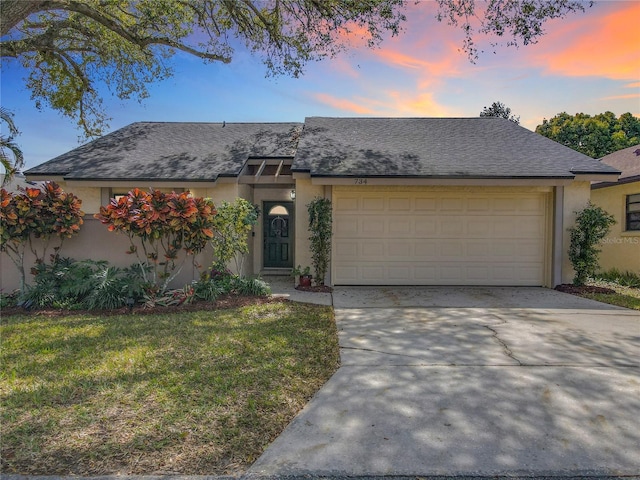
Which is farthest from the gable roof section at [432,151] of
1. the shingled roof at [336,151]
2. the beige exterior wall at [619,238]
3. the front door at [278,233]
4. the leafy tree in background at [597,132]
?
the leafy tree in background at [597,132]

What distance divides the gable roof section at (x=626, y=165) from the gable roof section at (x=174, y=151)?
9748 millimetres

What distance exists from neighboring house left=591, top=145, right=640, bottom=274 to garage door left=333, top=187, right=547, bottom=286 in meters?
3.55

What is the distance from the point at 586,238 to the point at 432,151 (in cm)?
428

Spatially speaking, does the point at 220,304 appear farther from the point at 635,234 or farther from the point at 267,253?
the point at 635,234

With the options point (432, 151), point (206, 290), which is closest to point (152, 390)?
point (206, 290)

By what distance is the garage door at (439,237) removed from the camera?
9.52 meters

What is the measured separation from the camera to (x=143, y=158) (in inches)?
422

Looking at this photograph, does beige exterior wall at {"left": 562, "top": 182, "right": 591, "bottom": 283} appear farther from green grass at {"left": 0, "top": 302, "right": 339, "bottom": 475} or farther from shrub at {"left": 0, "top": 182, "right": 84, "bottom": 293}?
shrub at {"left": 0, "top": 182, "right": 84, "bottom": 293}

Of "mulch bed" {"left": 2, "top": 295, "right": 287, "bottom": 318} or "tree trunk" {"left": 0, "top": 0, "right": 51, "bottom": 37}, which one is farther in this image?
"mulch bed" {"left": 2, "top": 295, "right": 287, "bottom": 318}

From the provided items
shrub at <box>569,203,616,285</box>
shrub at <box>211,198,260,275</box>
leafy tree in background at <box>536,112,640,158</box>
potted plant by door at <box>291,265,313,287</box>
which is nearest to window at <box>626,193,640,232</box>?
shrub at <box>569,203,616,285</box>

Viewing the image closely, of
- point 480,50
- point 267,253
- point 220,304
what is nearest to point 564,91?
point 480,50

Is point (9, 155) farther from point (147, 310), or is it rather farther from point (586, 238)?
point (586, 238)

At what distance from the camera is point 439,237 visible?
377 inches

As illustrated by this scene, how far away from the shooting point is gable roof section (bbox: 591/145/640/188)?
10.6 meters
